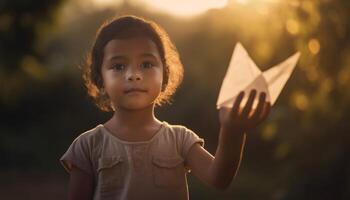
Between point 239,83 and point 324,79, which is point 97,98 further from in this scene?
point 324,79

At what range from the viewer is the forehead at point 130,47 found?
6.58 ft

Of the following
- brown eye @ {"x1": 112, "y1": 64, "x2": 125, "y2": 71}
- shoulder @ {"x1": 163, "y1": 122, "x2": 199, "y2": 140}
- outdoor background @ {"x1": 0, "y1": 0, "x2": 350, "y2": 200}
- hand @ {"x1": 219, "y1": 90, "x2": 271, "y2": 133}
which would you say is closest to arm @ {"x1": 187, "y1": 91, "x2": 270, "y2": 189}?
hand @ {"x1": 219, "y1": 90, "x2": 271, "y2": 133}

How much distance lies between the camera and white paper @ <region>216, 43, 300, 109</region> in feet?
5.42

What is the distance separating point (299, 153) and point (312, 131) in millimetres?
207

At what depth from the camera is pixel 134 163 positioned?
1969 millimetres

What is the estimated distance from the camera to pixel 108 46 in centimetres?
206

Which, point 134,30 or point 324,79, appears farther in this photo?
point 324,79

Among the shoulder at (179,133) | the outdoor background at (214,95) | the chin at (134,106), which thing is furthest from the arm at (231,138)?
the outdoor background at (214,95)

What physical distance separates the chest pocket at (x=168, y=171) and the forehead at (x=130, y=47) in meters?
0.30

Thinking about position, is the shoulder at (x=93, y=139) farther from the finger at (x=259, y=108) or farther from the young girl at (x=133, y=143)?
the finger at (x=259, y=108)

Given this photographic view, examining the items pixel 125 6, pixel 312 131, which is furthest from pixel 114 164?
pixel 125 6

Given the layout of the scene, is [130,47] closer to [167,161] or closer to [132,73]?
[132,73]

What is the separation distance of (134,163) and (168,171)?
95 millimetres

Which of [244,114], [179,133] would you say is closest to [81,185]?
[179,133]
